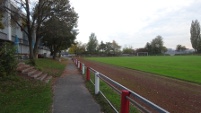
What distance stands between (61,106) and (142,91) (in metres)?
4.69

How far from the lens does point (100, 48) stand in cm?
15050

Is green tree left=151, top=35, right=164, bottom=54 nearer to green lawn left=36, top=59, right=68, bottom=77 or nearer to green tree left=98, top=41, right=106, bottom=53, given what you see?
green tree left=98, top=41, right=106, bottom=53

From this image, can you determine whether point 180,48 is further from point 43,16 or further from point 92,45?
point 43,16

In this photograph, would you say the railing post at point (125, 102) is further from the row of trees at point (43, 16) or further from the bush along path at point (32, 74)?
the row of trees at point (43, 16)

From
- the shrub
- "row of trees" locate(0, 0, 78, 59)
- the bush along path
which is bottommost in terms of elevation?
the bush along path

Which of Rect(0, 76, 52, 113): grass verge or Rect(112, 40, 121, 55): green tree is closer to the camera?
Rect(0, 76, 52, 113): grass verge

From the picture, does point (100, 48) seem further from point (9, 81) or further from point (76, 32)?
point (9, 81)

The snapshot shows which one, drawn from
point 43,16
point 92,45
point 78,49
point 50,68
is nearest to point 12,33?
point 43,16

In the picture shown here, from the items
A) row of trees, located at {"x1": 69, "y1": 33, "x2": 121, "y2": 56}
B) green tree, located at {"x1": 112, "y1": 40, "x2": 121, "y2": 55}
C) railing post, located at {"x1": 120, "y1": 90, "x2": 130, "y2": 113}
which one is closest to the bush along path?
railing post, located at {"x1": 120, "y1": 90, "x2": 130, "y2": 113}

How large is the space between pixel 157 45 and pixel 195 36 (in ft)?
76.7

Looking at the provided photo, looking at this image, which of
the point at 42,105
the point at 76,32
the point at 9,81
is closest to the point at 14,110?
the point at 42,105

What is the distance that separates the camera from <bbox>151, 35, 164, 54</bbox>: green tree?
5785 inches

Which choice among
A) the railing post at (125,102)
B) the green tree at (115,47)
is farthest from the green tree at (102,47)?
the railing post at (125,102)

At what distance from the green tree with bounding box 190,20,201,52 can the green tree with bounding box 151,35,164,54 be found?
64.2 ft
